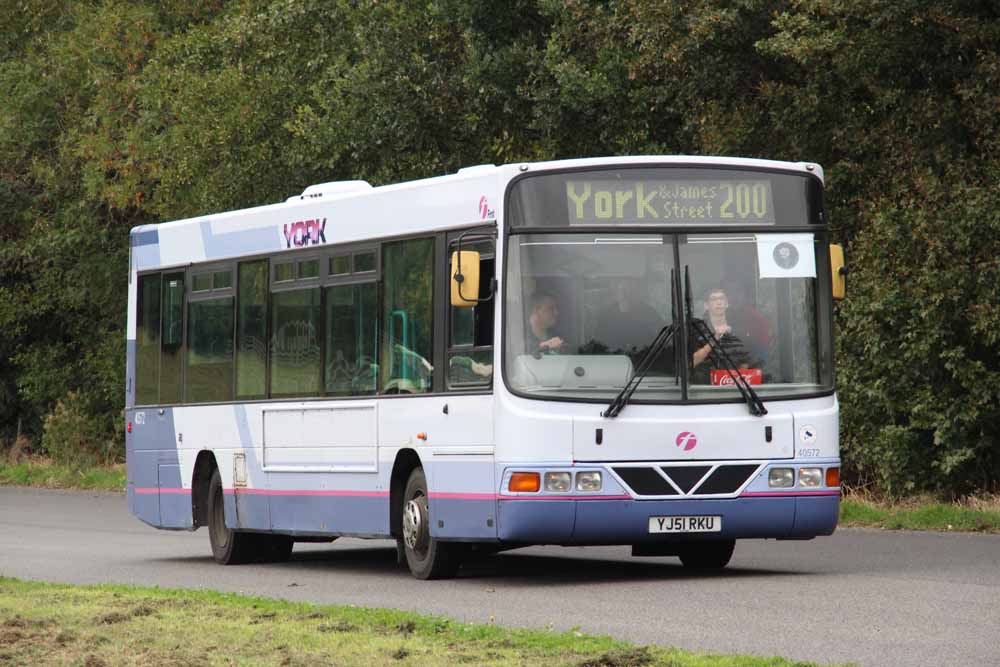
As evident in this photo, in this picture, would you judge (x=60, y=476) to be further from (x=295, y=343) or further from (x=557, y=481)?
(x=557, y=481)

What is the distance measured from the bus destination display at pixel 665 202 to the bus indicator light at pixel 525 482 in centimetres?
180

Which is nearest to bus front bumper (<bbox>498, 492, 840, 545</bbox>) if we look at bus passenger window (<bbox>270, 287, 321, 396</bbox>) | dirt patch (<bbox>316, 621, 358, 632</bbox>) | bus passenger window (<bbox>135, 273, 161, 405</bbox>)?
dirt patch (<bbox>316, 621, 358, 632</bbox>)

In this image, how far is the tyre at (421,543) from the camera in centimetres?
1591

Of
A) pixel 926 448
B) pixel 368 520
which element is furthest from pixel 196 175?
pixel 368 520

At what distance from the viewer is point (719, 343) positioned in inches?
595

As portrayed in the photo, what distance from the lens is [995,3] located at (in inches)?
884

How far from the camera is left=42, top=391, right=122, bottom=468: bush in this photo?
43219 mm

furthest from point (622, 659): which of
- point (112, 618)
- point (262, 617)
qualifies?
point (112, 618)

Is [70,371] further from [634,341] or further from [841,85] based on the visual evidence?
[634,341]

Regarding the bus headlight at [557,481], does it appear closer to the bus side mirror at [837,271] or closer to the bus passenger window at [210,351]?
the bus side mirror at [837,271]

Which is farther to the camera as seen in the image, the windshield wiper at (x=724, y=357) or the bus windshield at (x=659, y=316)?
the windshield wiper at (x=724, y=357)

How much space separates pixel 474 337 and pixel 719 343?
175cm

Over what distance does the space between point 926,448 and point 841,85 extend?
4.50m

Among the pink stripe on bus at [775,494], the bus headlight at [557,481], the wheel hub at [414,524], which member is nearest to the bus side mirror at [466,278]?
the bus headlight at [557,481]
